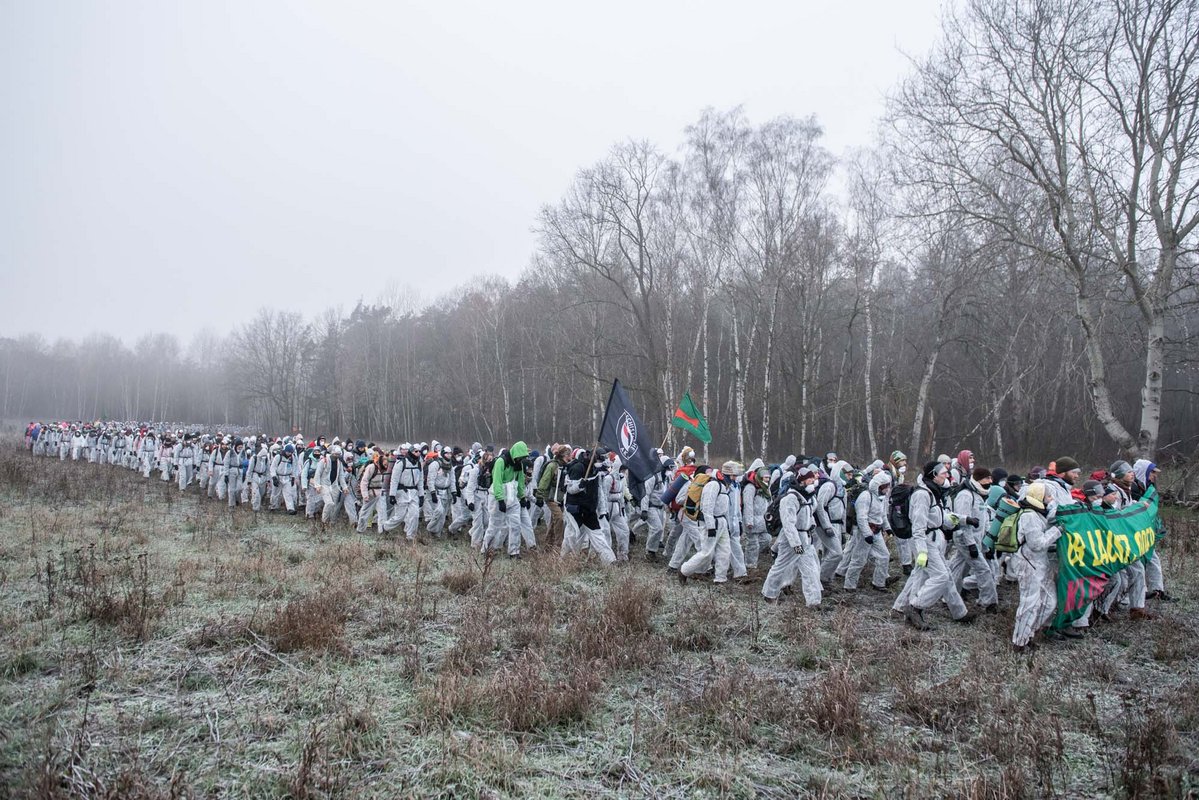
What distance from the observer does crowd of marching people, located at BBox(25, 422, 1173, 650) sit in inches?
315

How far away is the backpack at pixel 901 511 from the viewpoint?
332 inches

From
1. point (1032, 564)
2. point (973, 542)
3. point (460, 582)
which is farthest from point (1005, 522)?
point (460, 582)

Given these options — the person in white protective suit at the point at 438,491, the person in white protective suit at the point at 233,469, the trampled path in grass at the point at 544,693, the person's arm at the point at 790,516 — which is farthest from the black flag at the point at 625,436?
the person in white protective suit at the point at 233,469

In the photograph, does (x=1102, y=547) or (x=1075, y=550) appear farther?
(x=1102, y=547)

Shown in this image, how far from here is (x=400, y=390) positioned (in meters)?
55.8

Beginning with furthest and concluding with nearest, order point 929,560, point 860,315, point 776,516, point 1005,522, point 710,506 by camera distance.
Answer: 1. point 860,315
2. point 710,506
3. point 776,516
4. point 929,560
5. point 1005,522

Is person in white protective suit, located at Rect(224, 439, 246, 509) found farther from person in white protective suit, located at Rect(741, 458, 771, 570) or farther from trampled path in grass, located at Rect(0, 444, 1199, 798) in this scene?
person in white protective suit, located at Rect(741, 458, 771, 570)

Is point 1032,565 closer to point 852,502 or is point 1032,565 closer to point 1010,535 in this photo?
point 1010,535

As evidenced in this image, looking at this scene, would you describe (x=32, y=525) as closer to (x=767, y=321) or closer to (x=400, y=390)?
(x=767, y=321)

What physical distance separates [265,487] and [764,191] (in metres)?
21.6

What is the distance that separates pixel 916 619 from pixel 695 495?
3.30m

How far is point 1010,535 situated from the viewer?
7.11 m

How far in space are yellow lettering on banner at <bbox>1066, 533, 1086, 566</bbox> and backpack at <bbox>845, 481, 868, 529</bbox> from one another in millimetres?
2725

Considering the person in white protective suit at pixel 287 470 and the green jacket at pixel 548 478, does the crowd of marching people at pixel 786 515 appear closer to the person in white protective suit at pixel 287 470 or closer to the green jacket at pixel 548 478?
the green jacket at pixel 548 478
